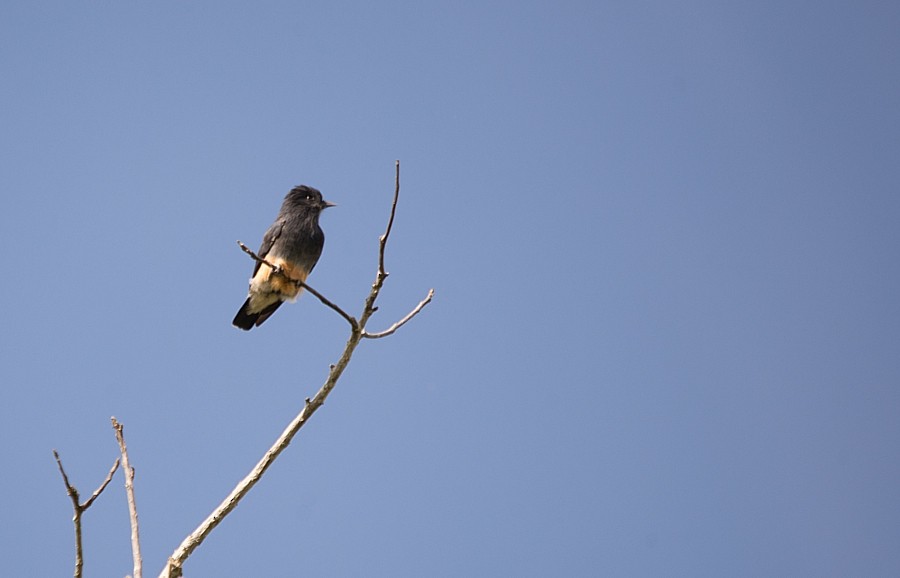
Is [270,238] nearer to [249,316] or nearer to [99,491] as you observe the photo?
[249,316]

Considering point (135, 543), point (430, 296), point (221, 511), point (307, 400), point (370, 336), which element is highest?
point (430, 296)

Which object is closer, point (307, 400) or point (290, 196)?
point (307, 400)

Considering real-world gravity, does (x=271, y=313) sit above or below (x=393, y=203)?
above

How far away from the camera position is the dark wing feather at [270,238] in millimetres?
8062

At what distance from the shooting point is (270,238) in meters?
8.15

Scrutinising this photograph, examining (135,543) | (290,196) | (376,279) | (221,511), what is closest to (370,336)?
(376,279)

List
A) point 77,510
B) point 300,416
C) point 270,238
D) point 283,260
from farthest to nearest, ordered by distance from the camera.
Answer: point 270,238 → point 283,260 → point 300,416 → point 77,510

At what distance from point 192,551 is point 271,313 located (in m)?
4.47

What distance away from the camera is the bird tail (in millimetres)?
8078

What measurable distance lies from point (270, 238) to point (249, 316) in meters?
0.81

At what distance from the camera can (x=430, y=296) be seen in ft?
14.3

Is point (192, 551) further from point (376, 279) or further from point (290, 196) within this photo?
point (290, 196)

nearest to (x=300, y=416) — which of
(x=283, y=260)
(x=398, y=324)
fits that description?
(x=398, y=324)

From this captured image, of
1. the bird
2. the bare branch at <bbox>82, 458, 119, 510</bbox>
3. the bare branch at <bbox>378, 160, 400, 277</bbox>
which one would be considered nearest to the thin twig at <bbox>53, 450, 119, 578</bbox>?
the bare branch at <bbox>82, 458, 119, 510</bbox>
